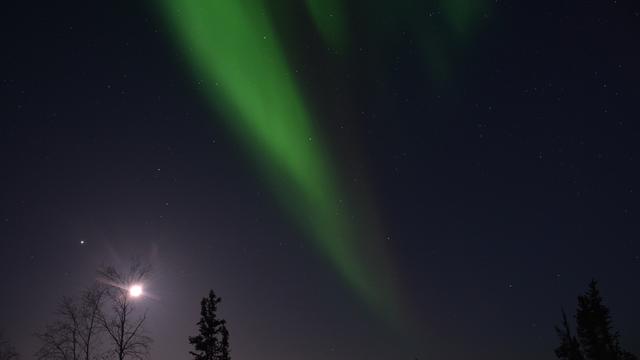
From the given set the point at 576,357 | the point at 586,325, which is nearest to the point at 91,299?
the point at 576,357

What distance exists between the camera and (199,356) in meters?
31.6

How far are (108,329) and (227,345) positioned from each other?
8.01 meters

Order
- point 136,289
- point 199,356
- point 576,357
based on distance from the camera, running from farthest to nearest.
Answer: point 199,356
point 136,289
point 576,357

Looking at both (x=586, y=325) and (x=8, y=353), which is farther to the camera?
(x=8, y=353)

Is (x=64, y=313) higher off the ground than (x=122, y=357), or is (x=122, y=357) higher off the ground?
(x=64, y=313)

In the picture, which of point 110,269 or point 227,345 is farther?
point 227,345

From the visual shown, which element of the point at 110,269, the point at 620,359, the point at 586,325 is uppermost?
the point at 110,269

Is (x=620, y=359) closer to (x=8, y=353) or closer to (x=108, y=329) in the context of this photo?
(x=108, y=329)

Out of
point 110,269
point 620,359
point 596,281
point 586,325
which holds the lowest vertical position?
point 620,359

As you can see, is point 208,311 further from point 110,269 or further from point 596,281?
point 596,281

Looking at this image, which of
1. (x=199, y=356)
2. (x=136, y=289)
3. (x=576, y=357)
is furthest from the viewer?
(x=199, y=356)

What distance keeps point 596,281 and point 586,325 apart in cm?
252

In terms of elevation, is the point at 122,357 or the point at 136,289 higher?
the point at 136,289

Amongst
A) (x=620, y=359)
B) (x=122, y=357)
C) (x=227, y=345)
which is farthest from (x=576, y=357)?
(x=122, y=357)
